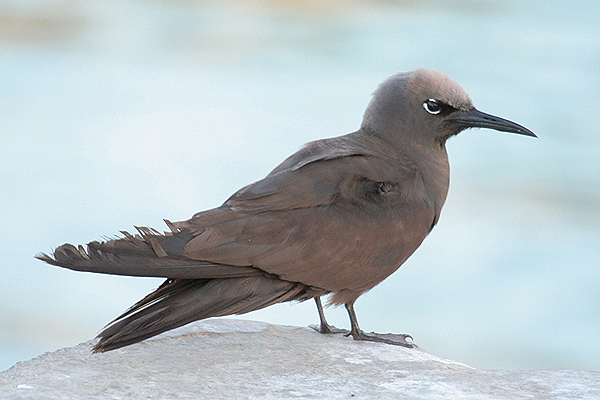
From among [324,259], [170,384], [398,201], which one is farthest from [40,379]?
[398,201]

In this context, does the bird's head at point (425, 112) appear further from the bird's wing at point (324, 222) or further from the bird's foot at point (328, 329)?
the bird's foot at point (328, 329)

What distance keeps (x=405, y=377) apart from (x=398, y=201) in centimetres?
88

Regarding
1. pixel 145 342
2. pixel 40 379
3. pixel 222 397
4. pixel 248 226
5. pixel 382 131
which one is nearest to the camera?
pixel 222 397

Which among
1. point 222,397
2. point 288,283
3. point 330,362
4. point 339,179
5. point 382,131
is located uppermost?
point 382,131

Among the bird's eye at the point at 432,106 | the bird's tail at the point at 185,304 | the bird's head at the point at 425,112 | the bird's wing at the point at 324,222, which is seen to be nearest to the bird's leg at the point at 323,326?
the bird's wing at the point at 324,222

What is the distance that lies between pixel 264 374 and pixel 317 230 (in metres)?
0.68

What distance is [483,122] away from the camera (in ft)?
13.1

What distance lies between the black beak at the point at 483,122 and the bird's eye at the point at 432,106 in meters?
0.09

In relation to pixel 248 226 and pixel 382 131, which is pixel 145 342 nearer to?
pixel 248 226

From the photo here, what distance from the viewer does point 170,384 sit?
2.96 m

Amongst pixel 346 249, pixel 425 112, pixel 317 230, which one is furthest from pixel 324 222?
pixel 425 112

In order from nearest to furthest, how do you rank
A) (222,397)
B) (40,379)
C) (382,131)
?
(222,397) < (40,379) < (382,131)

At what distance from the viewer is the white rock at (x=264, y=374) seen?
287cm

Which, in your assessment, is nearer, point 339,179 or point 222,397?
point 222,397
